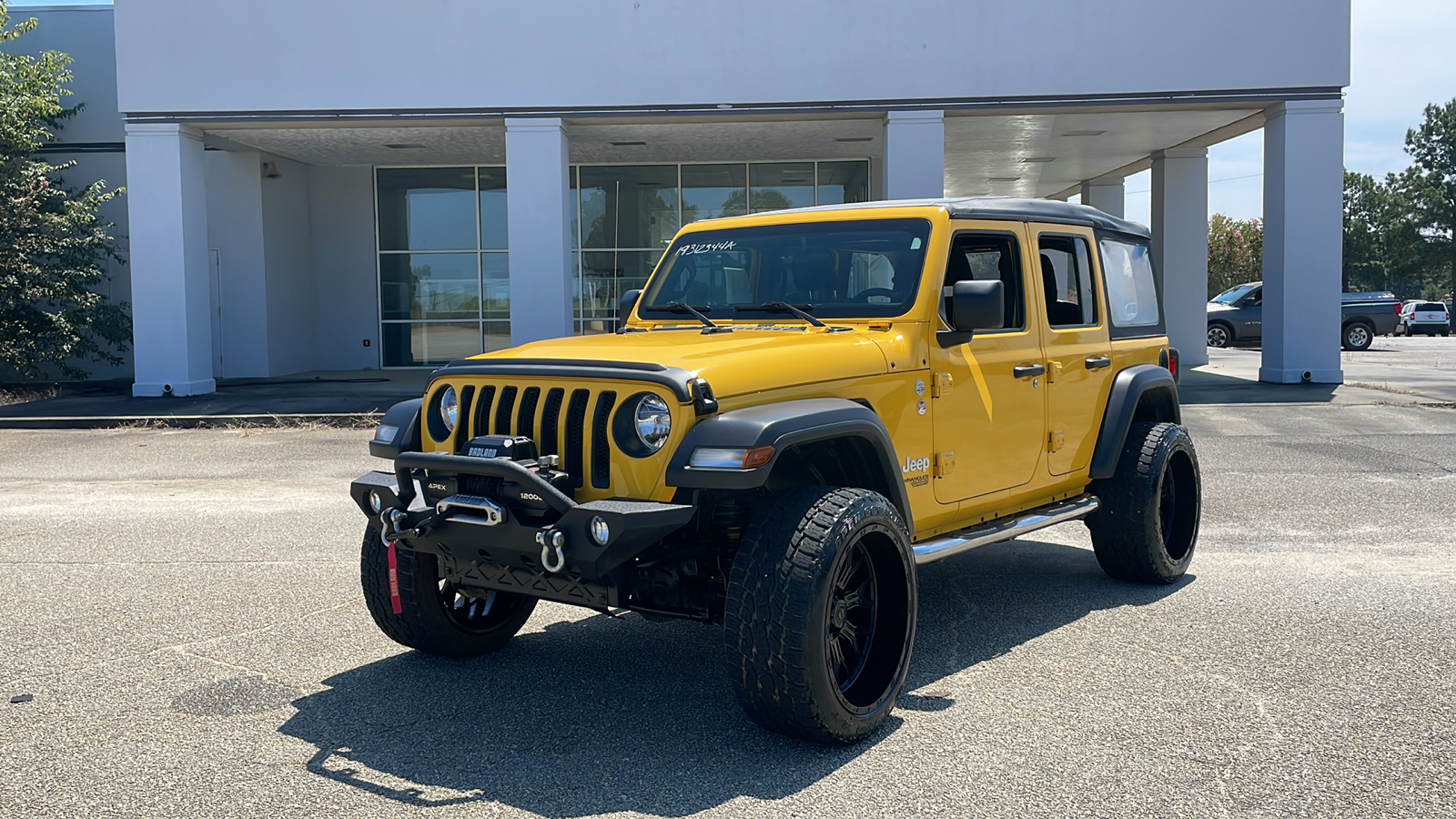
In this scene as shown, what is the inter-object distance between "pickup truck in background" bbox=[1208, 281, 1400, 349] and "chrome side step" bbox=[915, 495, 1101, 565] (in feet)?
89.2

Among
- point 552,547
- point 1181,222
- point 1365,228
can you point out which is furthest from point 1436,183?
point 552,547

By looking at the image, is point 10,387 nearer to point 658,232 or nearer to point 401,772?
point 658,232

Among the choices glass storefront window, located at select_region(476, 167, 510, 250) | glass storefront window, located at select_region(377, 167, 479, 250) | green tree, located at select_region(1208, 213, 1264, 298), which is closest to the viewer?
glass storefront window, located at select_region(476, 167, 510, 250)

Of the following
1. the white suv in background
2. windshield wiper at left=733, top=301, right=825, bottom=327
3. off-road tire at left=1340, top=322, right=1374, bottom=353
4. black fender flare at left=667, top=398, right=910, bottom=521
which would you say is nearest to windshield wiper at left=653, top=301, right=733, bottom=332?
windshield wiper at left=733, top=301, right=825, bottom=327

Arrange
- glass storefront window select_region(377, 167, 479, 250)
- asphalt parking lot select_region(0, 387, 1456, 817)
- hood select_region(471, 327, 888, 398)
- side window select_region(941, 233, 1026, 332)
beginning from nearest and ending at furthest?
asphalt parking lot select_region(0, 387, 1456, 817) → hood select_region(471, 327, 888, 398) → side window select_region(941, 233, 1026, 332) → glass storefront window select_region(377, 167, 479, 250)

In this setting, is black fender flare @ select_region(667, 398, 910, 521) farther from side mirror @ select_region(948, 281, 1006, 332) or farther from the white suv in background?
the white suv in background

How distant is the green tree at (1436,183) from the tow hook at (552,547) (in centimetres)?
7073

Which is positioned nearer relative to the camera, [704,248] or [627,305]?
[704,248]

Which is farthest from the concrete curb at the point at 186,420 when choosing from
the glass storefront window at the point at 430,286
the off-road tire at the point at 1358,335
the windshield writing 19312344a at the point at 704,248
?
the off-road tire at the point at 1358,335

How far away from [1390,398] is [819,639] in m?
15.1

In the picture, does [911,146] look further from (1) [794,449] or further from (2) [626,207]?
(1) [794,449]

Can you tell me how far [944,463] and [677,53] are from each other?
13675 millimetres

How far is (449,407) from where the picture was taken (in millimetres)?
4672

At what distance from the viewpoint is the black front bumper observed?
388cm
